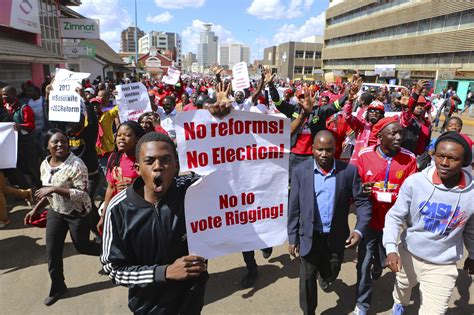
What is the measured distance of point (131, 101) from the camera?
5.87m

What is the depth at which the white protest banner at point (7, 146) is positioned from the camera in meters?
4.62

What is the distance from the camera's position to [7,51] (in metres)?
11.3

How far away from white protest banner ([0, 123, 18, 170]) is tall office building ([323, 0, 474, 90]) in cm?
3096

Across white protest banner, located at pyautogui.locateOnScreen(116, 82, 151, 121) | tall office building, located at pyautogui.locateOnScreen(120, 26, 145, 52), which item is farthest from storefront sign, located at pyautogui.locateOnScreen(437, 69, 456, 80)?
tall office building, located at pyautogui.locateOnScreen(120, 26, 145, 52)

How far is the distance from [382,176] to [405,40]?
4734 centimetres

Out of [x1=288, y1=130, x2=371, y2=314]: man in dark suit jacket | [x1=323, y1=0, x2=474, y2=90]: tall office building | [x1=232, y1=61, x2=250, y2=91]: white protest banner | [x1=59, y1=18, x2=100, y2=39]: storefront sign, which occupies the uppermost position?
[x1=323, y1=0, x2=474, y2=90]: tall office building

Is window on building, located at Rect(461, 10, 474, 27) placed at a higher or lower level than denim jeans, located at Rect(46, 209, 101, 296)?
higher

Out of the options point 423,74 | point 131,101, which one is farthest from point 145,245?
point 423,74

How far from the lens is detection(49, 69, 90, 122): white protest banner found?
4.86m

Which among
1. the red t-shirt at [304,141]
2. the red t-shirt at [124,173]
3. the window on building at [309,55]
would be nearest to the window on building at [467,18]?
the red t-shirt at [304,141]

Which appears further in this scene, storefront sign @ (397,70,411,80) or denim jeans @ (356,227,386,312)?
storefront sign @ (397,70,411,80)

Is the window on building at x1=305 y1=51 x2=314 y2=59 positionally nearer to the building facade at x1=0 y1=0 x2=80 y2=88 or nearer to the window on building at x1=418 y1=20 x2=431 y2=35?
the window on building at x1=418 y1=20 x2=431 y2=35

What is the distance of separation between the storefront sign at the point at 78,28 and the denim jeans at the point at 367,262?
19600 millimetres

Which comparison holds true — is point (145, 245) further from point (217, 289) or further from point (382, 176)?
point (382, 176)
